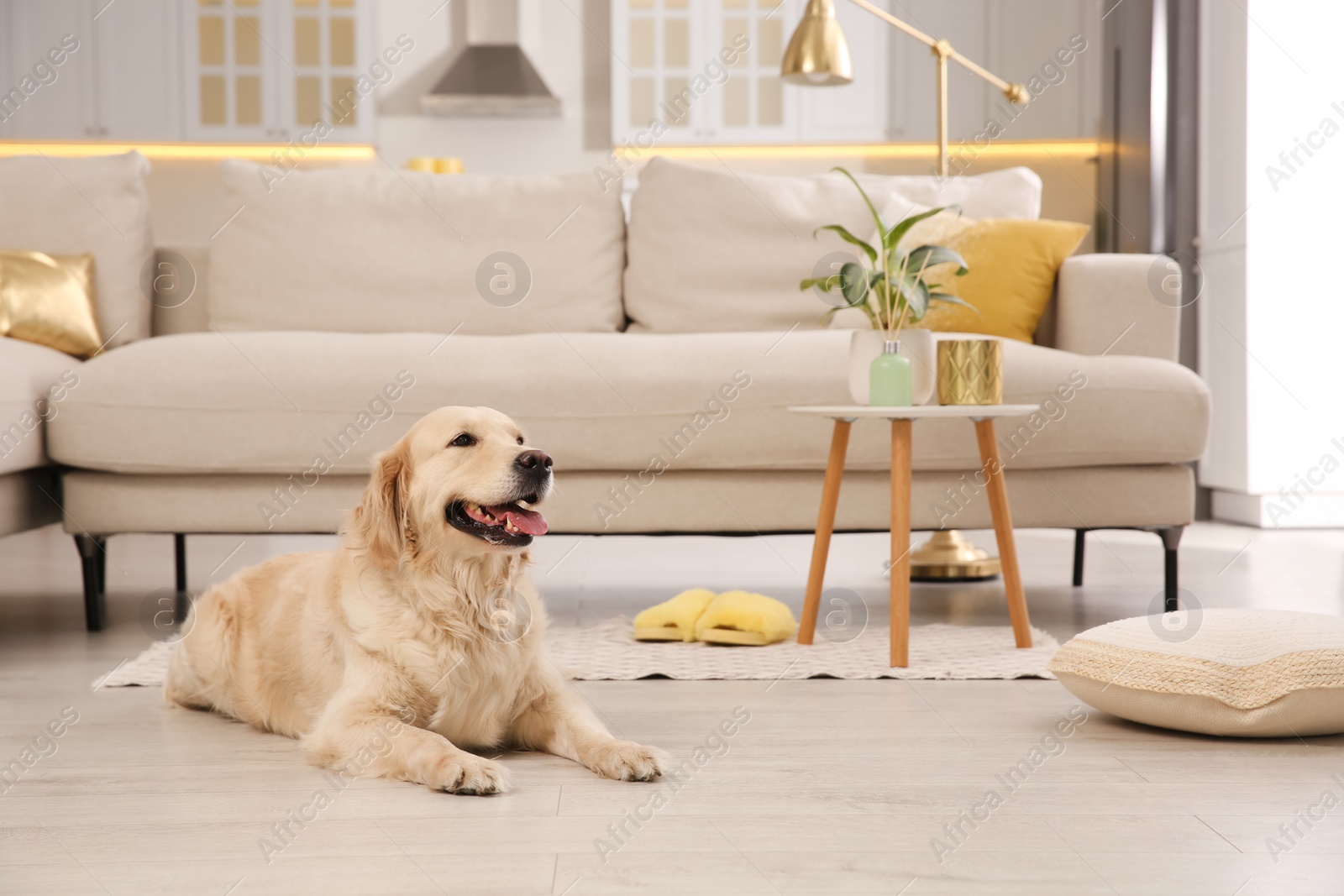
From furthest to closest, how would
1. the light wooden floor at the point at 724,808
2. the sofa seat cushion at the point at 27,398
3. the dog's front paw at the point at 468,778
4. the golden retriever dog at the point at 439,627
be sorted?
the sofa seat cushion at the point at 27,398
the golden retriever dog at the point at 439,627
the dog's front paw at the point at 468,778
the light wooden floor at the point at 724,808

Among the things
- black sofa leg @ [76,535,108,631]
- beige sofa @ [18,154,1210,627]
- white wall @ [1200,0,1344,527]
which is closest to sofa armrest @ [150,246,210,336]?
beige sofa @ [18,154,1210,627]

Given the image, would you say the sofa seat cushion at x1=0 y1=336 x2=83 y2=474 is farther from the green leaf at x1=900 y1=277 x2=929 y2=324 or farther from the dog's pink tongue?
the green leaf at x1=900 y1=277 x2=929 y2=324

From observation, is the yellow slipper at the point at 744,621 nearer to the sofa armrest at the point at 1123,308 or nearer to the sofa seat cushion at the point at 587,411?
the sofa seat cushion at the point at 587,411

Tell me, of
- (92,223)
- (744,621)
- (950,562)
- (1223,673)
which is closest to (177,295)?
(92,223)

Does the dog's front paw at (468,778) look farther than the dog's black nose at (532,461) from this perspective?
No

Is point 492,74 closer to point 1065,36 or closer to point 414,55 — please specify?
point 414,55

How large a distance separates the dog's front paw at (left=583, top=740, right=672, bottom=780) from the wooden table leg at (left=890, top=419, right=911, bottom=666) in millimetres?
713

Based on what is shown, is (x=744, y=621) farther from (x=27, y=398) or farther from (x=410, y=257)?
(x=27, y=398)

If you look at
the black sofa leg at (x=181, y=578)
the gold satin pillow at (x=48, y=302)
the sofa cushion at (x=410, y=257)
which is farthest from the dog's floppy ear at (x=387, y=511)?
the gold satin pillow at (x=48, y=302)

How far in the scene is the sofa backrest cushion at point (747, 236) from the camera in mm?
3129

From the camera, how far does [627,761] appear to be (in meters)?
1.48

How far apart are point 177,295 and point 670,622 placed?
1.74 meters

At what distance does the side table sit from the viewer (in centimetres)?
208

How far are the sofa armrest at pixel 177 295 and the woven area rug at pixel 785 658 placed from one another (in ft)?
3.65
